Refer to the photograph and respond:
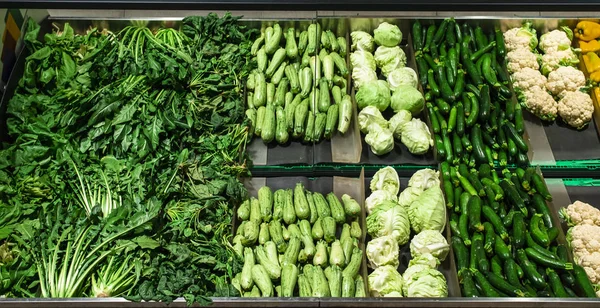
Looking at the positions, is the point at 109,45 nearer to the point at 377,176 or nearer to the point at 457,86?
the point at 377,176

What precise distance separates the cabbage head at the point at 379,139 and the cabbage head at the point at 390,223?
20.7 inches

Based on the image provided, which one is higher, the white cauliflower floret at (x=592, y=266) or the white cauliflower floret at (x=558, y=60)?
the white cauliflower floret at (x=558, y=60)

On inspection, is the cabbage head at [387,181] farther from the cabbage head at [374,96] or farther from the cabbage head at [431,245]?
the cabbage head at [374,96]

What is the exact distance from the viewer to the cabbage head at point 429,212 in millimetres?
3533

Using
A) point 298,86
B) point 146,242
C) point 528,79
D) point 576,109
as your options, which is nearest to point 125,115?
point 146,242

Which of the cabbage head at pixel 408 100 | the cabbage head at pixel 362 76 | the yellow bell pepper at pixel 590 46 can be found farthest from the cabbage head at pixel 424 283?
the yellow bell pepper at pixel 590 46

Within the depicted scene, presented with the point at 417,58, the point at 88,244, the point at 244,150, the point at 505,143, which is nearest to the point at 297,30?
the point at 417,58

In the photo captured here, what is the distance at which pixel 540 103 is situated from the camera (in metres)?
4.21

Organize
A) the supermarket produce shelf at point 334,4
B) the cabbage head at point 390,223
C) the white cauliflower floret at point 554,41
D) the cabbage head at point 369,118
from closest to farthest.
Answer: the supermarket produce shelf at point 334,4 < the cabbage head at point 390,223 < the cabbage head at point 369,118 < the white cauliflower floret at point 554,41

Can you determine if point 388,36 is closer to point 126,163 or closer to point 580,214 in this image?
point 580,214

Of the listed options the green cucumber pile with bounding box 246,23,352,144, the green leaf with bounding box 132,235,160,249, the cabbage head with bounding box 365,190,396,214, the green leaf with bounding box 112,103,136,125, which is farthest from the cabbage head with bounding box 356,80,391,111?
the green leaf with bounding box 132,235,160,249

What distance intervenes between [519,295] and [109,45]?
3486mm

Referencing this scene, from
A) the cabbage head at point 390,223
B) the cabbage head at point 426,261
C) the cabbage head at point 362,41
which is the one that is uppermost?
the cabbage head at point 362,41

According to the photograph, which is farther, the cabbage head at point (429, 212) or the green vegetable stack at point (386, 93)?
the green vegetable stack at point (386, 93)
